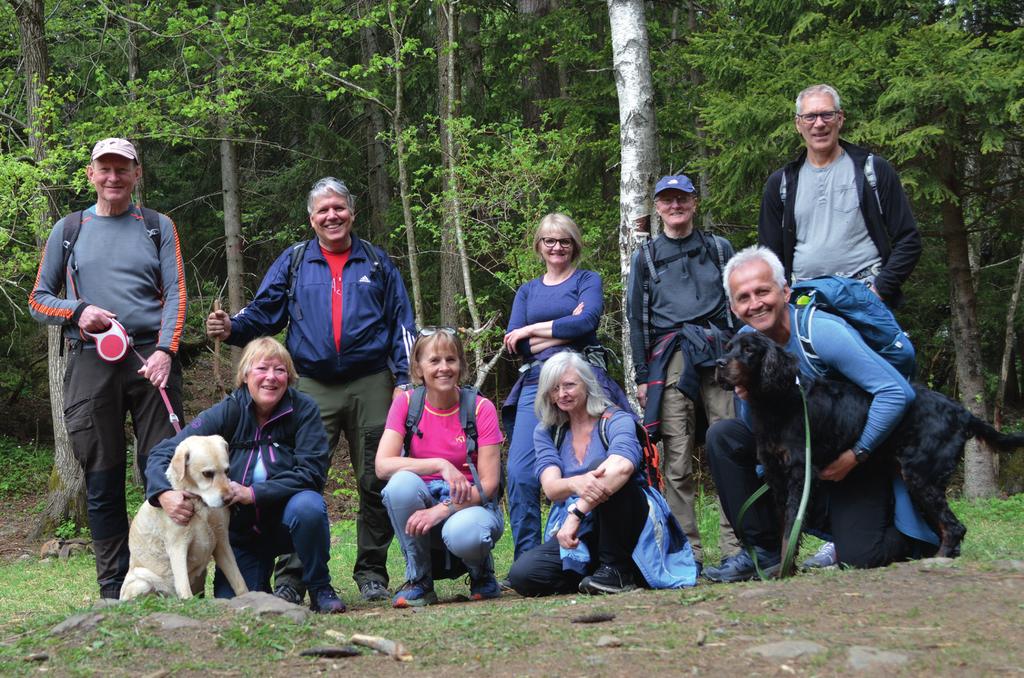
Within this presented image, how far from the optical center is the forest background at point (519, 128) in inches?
366

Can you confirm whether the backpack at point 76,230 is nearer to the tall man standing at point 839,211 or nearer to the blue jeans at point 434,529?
the blue jeans at point 434,529

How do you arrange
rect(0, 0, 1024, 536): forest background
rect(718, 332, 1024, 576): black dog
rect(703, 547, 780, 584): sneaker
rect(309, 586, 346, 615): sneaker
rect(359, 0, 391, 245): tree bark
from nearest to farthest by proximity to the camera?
1. rect(718, 332, 1024, 576): black dog
2. rect(703, 547, 780, 584): sneaker
3. rect(309, 586, 346, 615): sneaker
4. rect(0, 0, 1024, 536): forest background
5. rect(359, 0, 391, 245): tree bark

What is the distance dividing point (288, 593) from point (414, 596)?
73cm

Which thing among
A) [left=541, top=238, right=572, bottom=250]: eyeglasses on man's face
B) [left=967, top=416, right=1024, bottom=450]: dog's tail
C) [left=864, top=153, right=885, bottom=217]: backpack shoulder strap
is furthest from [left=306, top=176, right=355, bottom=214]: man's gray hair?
[left=967, top=416, right=1024, bottom=450]: dog's tail

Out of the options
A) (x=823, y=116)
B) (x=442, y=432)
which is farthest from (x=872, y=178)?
→ (x=442, y=432)

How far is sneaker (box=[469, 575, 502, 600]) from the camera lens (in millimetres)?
5281

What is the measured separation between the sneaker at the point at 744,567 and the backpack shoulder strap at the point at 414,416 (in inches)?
68.7

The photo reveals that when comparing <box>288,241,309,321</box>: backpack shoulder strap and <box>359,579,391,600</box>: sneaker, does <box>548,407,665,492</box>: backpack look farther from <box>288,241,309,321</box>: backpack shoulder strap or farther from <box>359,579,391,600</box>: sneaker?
<box>288,241,309,321</box>: backpack shoulder strap

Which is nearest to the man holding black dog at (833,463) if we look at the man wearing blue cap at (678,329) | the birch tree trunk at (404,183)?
the man wearing blue cap at (678,329)

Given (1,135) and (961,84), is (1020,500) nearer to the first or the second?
(961,84)

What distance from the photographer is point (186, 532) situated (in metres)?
4.59

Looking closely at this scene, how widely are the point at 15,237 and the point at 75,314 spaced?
775 centimetres

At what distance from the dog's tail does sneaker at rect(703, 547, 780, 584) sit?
1093 mm

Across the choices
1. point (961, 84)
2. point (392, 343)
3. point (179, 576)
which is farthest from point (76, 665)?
point (961, 84)
